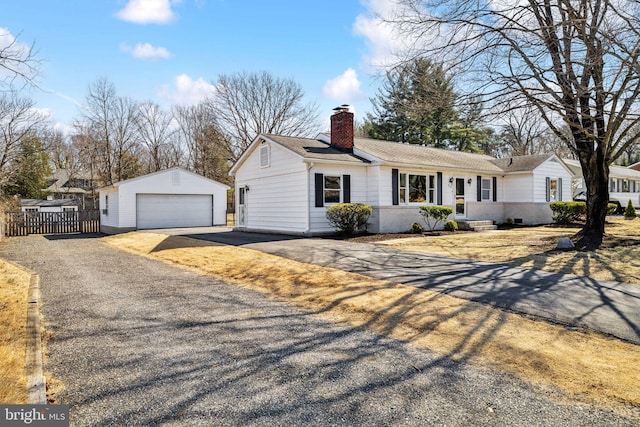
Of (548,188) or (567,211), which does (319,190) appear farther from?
(548,188)

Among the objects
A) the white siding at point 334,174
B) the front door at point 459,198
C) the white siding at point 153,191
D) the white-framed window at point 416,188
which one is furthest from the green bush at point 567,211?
the white siding at point 153,191

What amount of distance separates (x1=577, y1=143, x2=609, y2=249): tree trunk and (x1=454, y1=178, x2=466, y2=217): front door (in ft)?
22.1

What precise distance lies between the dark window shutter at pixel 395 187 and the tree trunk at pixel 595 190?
648 cm

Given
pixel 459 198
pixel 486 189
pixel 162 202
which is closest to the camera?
pixel 459 198

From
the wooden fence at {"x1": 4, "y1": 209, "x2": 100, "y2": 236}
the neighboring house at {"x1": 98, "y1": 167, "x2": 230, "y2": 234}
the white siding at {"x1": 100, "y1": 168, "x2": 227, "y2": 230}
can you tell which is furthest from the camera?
the neighboring house at {"x1": 98, "y1": 167, "x2": 230, "y2": 234}

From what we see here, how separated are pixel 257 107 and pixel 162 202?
1788 centimetres

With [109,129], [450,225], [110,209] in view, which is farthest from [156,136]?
[450,225]

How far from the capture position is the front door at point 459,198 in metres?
19.5

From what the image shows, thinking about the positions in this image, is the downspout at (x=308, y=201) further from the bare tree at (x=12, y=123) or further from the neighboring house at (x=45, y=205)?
the neighboring house at (x=45, y=205)

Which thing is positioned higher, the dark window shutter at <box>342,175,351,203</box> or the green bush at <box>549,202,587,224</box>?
the dark window shutter at <box>342,175,351,203</box>

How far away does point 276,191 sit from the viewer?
17656 mm

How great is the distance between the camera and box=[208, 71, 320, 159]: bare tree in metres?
37.9

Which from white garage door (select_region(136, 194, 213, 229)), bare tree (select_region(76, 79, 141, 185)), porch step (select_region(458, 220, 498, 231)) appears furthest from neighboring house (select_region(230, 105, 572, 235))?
bare tree (select_region(76, 79, 141, 185))

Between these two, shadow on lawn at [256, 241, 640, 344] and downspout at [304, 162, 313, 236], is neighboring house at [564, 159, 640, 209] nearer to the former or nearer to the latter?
downspout at [304, 162, 313, 236]
